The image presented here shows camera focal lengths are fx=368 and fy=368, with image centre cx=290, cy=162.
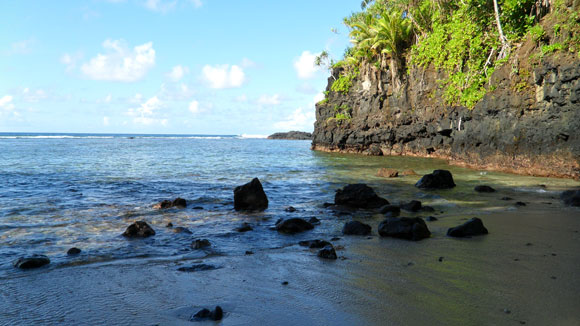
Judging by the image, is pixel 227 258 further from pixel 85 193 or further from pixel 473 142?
pixel 473 142

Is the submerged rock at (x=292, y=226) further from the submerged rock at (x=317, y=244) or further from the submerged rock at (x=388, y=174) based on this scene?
the submerged rock at (x=388, y=174)

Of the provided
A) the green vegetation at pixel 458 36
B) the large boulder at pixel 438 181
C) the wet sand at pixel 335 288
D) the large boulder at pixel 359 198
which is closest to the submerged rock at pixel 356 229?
the wet sand at pixel 335 288

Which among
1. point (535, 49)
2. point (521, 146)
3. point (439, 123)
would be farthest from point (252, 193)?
point (439, 123)

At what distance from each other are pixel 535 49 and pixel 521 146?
423cm

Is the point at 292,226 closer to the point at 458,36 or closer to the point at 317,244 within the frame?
the point at 317,244

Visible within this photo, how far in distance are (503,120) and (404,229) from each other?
1375 cm

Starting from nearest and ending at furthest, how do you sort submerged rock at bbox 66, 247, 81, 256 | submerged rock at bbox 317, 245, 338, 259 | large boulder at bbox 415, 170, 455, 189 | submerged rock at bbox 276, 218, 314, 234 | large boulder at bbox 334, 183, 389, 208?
submerged rock at bbox 317, 245, 338, 259
submerged rock at bbox 66, 247, 81, 256
submerged rock at bbox 276, 218, 314, 234
large boulder at bbox 334, 183, 389, 208
large boulder at bbox 415, 170, 455, 189

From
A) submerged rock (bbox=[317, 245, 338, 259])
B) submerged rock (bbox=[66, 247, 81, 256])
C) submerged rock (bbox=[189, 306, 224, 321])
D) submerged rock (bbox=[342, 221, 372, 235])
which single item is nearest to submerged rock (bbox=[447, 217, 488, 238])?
submerged rock (bbox=[342, 221, 372, 235])

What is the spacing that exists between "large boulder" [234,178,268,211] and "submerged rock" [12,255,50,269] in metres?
5.13

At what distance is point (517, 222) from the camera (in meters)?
7.56

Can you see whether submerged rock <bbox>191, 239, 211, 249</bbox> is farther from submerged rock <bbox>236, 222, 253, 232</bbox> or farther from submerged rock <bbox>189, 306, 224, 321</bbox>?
submerged rock <bbox>189, 306, 224, 321</bbox>

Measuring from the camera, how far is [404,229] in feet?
21.4

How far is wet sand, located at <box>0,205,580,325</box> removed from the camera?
353 centimetres

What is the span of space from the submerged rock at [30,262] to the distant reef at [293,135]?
337 ft
